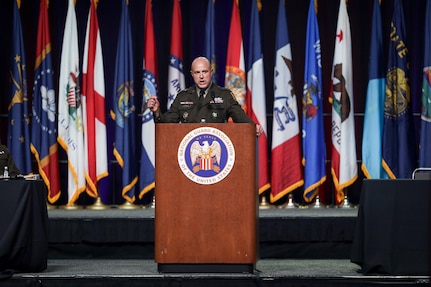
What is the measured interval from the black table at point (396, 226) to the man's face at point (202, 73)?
4.39 feet

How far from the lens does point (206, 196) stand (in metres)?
6.15

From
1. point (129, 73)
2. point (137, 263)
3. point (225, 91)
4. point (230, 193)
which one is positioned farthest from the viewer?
point (129, 73)

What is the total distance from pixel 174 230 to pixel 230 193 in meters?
0.46

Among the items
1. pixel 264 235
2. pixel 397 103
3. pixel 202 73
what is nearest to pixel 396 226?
pixel 202 73

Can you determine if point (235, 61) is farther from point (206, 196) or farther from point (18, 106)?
point (206, 196)

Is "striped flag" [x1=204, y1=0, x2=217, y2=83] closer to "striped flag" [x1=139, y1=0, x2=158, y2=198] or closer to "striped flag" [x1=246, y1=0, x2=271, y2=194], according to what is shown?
"striped flag" [x1=246, y1=0, x2=271, y2=194]

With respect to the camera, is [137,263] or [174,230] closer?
[174,230]

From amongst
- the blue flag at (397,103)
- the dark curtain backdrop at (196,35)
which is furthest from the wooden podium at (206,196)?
the dark curtain backdrop at (196,35)

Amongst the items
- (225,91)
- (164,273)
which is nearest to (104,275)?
(164,273)

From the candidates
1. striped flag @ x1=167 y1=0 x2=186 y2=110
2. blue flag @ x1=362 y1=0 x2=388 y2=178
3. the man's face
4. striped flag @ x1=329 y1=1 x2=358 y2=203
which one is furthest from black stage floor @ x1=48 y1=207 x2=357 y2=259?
striped flag @ x1=167 y1=0 x2=186 y2=110

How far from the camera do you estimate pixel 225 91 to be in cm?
662

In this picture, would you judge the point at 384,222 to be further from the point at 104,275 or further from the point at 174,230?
the point at 104,275

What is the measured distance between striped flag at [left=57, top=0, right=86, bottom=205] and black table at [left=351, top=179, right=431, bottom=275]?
468cm

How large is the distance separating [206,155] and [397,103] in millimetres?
4814
